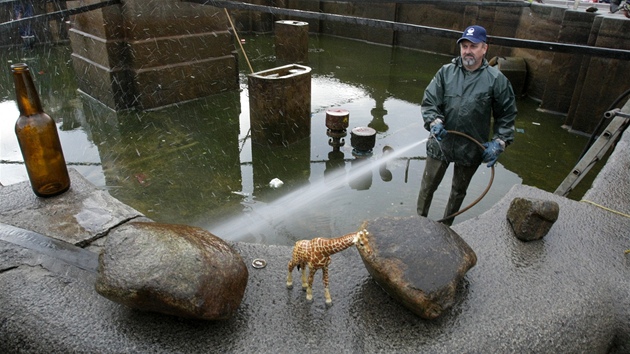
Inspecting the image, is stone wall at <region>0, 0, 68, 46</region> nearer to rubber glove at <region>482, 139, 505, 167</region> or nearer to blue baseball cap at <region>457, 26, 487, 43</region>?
blue baseball cap at <region>457, 26, 487, 43</region>

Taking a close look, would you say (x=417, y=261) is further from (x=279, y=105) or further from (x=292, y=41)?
(x=292, y=41)

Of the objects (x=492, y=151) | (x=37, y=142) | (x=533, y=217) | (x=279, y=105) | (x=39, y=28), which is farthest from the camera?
(x=39, y=28)


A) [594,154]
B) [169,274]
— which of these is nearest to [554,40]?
[594,154]

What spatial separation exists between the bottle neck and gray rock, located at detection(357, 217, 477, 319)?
192 centimetres

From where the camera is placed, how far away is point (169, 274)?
1.54m

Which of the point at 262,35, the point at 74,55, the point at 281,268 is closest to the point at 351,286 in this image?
the point at 281,268

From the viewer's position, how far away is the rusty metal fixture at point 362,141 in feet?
19.2

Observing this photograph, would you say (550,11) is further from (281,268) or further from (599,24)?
(281,268)

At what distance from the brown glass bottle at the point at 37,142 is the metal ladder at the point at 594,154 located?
11.1ft

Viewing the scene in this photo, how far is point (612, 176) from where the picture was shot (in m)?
3.05

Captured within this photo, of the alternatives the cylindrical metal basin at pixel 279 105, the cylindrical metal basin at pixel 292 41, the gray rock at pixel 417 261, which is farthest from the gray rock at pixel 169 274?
the cylindrical metal basin at pixel 292 41

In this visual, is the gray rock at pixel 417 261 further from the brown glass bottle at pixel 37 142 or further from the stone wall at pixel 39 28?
the stone wall at pixel 39 28

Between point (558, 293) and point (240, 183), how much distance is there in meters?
3.90

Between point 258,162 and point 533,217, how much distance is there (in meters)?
4.06
